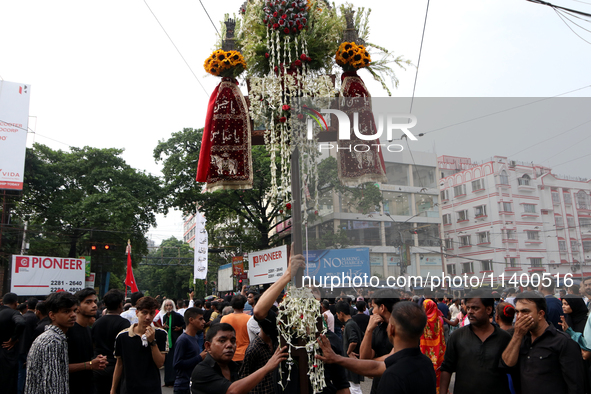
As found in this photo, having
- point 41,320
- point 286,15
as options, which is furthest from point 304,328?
point 41,320

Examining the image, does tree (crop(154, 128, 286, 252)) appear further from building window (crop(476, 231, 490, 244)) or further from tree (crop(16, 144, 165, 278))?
building window (crop(476, 231, 490, 244))

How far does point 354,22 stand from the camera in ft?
13.7

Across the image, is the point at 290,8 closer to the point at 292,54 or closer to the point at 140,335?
the point at 292,54

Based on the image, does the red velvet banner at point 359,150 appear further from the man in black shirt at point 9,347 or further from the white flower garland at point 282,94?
the man in black shirt at point 9,347

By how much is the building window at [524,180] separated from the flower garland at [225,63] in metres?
2.67

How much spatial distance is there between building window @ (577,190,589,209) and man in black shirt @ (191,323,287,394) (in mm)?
2680

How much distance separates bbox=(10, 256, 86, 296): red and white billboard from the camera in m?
15.7

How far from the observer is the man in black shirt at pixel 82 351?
12.6ft

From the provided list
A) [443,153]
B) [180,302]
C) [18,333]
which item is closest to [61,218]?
[180,302]

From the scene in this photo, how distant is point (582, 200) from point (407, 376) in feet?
7.47

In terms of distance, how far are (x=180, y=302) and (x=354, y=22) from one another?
817cm

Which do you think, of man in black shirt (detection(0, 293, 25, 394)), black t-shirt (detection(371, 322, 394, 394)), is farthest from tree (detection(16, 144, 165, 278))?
black t-shirt (detection(371, 322, 394, 394))

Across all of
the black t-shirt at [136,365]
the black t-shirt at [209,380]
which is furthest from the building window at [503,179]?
the black t-shirt at [136,365]

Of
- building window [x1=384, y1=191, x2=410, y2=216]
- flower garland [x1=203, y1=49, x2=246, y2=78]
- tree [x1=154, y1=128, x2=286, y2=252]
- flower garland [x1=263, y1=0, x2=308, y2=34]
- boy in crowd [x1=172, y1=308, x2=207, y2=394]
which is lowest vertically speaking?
boy in crowd [x1=172, y1=308, x2=207, y2=394]
